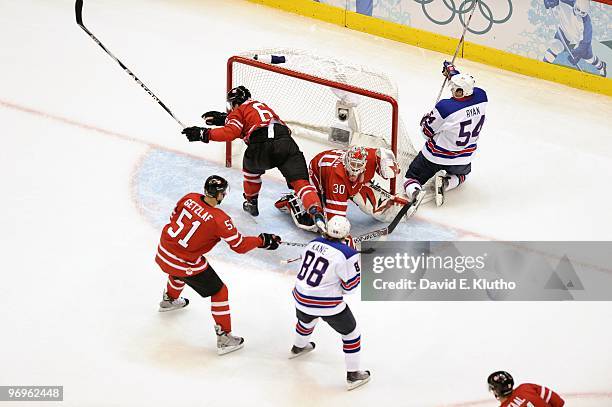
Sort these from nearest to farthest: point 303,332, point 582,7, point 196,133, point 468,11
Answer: point 303,332, point 196,133, point 582,7, point 468,11

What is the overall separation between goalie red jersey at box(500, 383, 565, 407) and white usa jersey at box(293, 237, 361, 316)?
2.70 ft

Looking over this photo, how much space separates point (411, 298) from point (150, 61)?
10.8 feet

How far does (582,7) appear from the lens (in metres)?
7.66

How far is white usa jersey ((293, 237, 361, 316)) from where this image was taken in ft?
15.6

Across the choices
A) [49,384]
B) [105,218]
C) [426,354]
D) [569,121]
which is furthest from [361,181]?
[569,121]

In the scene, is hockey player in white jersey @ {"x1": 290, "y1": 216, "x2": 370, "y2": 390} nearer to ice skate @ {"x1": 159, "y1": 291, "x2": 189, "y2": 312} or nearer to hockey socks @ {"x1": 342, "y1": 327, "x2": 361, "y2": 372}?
hockey socks @ {"x1": 342, "y1": 327, "x2": 361, "y2": 372}

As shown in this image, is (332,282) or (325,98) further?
(325,98)

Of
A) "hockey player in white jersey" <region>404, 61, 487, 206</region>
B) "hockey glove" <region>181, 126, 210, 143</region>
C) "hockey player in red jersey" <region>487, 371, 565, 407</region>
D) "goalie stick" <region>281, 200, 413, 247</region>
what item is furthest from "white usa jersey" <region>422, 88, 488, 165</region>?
"hockey player in red jersey" <region>487, 371, 565, 407</region>

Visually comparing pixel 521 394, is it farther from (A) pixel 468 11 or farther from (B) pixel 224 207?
(A) pixel 468 11

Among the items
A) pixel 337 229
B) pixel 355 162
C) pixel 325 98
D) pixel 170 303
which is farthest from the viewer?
pixel 325 98

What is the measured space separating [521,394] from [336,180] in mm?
1787

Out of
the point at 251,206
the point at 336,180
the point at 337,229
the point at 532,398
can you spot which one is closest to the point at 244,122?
the point at 251,206

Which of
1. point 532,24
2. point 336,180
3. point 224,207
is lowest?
point 224,207

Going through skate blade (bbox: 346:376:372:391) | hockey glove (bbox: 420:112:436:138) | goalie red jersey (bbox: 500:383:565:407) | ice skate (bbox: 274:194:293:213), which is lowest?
skate blade (bbox: 346:376:372:391)
